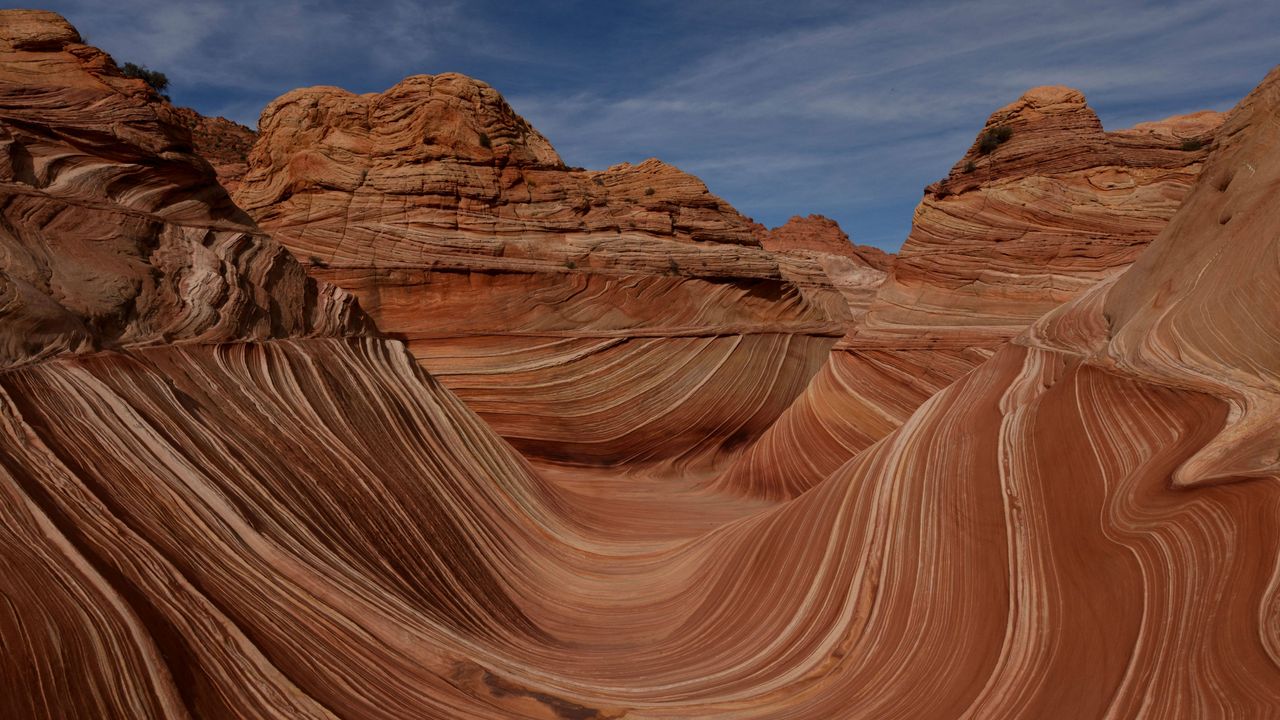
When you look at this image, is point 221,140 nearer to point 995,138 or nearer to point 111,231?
point 111,231

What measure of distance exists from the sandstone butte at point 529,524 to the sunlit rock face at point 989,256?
2.53 metres

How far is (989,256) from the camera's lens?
863cm

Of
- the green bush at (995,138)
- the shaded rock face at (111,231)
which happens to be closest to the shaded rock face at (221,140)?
the shaded rock face at (111,231)

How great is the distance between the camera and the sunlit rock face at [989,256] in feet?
26.9

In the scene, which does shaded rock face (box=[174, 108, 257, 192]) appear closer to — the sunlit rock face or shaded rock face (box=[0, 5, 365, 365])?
shaded rock face (box=[0, 5, 365, 365])

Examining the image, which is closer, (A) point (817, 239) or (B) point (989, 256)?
(B) point (989, 256)

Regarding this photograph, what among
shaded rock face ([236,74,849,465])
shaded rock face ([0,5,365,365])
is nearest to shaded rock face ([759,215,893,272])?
shaded rock face ([236,74,849,465])

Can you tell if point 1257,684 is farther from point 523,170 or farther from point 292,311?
point 523,170

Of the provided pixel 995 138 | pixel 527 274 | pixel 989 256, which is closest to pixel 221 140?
pixel 527 274

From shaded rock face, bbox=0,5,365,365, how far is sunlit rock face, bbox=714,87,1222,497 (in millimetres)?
5023

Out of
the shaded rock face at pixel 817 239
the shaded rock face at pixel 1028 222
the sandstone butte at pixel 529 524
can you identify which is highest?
the shaded rock face at pixel 817 239

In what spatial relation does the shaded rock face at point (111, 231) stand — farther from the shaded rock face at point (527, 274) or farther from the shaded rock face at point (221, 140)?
the shaded rock face at point (221, 140)

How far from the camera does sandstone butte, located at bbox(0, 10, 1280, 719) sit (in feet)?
8.37

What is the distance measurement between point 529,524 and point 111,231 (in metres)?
3.63
